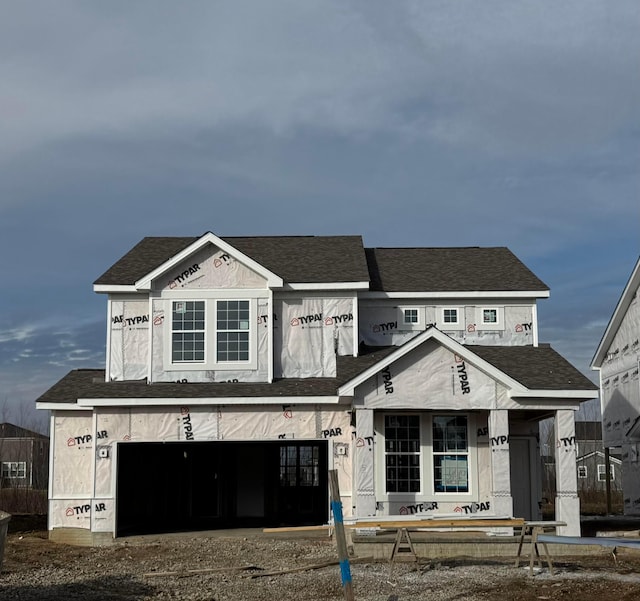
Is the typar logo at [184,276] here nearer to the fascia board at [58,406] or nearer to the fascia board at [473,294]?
the fascia board at [58,406]

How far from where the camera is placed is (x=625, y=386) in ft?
94.2

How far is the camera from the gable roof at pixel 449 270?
77.9ft

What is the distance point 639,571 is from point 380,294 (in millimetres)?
10571

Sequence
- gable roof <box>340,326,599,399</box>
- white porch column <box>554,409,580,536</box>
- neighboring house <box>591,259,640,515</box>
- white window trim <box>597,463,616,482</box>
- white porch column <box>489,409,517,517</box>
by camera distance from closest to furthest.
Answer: white porch column <box>489,409,517,517</box> → white porch column <box>554,409,580,536</box> → gable roof <box>340,326,599,399</box> → neighboring house <box>591,259,640,515</box> → white window trim <box>597,463,616,482</box>

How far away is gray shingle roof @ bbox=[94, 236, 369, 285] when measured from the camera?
22.8m

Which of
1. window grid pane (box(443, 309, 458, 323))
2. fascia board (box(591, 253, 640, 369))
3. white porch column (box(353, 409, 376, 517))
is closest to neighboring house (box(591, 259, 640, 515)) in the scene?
fascia board (box(591, 253, 640, 369))

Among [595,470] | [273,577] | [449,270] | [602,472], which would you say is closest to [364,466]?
[273,577]

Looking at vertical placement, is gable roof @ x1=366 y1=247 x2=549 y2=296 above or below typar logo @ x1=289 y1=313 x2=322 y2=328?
above

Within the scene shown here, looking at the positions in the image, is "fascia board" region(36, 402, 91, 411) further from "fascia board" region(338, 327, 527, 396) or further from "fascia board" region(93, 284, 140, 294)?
"fascia board" region(338, 327, 527, 396)

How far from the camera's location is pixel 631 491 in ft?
92.4

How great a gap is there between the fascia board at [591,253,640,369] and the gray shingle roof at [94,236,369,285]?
880 cm

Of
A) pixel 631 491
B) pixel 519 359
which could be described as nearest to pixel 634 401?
pixel 631 491

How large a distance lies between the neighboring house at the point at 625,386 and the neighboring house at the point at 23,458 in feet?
95.5

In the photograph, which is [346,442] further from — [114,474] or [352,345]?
[114,474]
